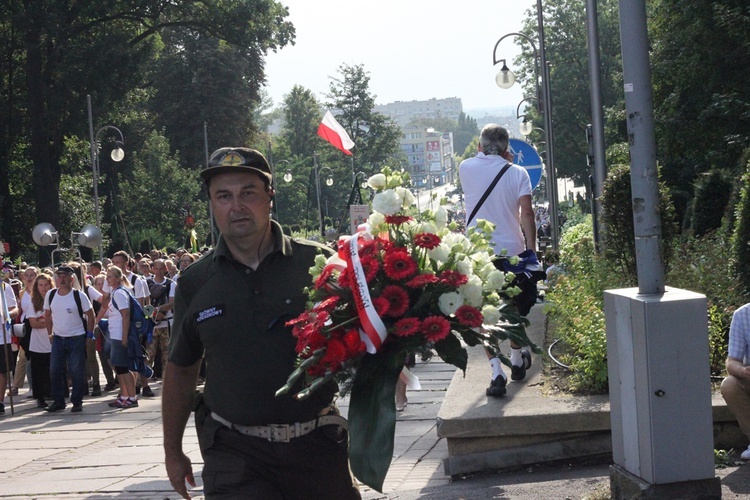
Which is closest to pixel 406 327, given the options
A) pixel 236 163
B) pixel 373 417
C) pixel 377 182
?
pixel 373 417

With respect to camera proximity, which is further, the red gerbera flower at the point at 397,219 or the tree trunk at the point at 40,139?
the tree trunk at the point at 40,139

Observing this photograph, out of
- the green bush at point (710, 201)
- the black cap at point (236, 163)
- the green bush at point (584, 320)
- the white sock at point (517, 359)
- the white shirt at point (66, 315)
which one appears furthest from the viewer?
the green bush at point (710, 201)

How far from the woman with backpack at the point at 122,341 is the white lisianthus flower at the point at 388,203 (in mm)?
11713

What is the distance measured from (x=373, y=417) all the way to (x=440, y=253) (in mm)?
602

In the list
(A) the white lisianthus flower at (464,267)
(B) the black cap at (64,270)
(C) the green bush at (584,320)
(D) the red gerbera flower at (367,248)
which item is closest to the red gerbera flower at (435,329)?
(A) the white lisianthus flower at (464,267)

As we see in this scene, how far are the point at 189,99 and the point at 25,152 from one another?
21.3 meters

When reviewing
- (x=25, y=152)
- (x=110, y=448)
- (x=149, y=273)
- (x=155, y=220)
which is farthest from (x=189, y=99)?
(x=110, y=448)

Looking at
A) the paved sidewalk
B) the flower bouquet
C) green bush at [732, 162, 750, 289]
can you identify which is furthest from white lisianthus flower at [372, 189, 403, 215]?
green bush at [732, 162, 750, 289]

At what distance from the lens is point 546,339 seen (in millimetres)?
11672

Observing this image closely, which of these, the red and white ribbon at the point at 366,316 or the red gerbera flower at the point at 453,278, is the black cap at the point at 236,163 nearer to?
the red and white ribbon at the point at 366,316

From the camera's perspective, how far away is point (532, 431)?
7.45m

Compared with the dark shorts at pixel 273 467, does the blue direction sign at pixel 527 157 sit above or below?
above

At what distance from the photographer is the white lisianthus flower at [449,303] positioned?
12.4ft

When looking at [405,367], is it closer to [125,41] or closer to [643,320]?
[643,320]
